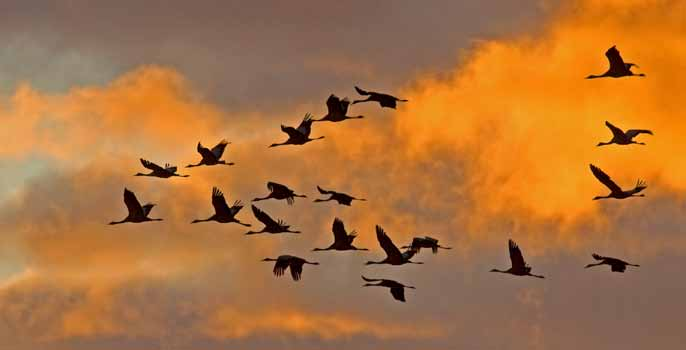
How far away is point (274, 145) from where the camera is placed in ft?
409

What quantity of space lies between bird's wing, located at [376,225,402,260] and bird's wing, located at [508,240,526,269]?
544 centimetres

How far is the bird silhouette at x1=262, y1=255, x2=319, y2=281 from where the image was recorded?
119188 millimetres

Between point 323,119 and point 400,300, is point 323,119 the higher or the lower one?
the higher one

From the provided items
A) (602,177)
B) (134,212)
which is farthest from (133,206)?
A: (602,177)

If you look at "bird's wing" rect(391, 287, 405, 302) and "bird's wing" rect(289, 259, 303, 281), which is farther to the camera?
"bird's wing" rect(391, 287, 405, 302)

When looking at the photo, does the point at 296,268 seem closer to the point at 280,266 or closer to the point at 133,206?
the point at 280,266

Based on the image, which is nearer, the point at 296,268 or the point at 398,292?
the point at 296,268

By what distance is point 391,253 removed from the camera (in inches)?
4668

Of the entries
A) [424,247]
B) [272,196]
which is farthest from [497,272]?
[272,196]

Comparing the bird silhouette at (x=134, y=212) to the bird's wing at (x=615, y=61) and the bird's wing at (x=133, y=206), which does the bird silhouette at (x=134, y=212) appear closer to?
the bird's wing at (x=133, y=206)

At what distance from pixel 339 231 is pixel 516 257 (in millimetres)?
8599

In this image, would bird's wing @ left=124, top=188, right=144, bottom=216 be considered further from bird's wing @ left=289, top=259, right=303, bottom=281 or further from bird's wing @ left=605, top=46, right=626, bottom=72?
bird's wing @ left=605, top=46, right=626, bottom=72

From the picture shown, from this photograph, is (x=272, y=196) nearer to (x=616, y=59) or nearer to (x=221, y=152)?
(x=221, y=152)

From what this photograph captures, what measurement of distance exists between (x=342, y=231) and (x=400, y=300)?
414cm
